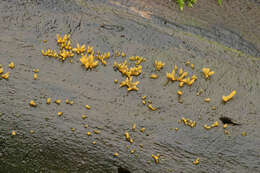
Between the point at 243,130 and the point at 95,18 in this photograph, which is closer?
the point at 243,130

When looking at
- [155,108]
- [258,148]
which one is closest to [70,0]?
[155,108]

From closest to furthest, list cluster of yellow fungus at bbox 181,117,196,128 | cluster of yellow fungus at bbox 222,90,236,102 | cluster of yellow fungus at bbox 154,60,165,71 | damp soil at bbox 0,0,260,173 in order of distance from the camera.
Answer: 1. damp soil at bbox 0,0,260,173
2. cluster of yellow fungus at bbox 181,117,196,128
3. cluster of yellow fungus at bbox 222,90,236,102
4. cluster of yellow fungus at bbox 154,60,165,71

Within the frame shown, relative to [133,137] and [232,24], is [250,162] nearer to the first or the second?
[133,137]

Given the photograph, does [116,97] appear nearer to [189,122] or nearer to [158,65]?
[158,65]

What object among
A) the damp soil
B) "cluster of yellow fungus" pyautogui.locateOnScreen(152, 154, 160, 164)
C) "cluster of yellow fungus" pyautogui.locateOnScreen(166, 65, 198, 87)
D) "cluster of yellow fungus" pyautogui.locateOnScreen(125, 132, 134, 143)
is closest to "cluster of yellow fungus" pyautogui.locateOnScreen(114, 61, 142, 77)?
the damp soil

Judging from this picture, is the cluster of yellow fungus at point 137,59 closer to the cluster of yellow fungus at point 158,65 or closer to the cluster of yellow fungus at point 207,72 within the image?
the cluster of yellow fungus at point 158,65

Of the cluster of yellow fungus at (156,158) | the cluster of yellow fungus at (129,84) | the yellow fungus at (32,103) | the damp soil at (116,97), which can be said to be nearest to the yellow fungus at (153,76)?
the damp soil at (116,97)

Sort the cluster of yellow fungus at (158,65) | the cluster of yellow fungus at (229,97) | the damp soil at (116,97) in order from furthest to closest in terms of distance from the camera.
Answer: the cluster of yellow fungus at (158,65)
the cluster of yellow fungus at (229,97)
the damp soil at (116,97)

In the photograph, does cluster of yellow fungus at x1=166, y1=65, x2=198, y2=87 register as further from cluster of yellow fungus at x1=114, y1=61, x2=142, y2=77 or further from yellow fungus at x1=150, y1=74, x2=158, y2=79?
cluster of yellow fungus at x1=114, y1=61, x2=142, y2=77
